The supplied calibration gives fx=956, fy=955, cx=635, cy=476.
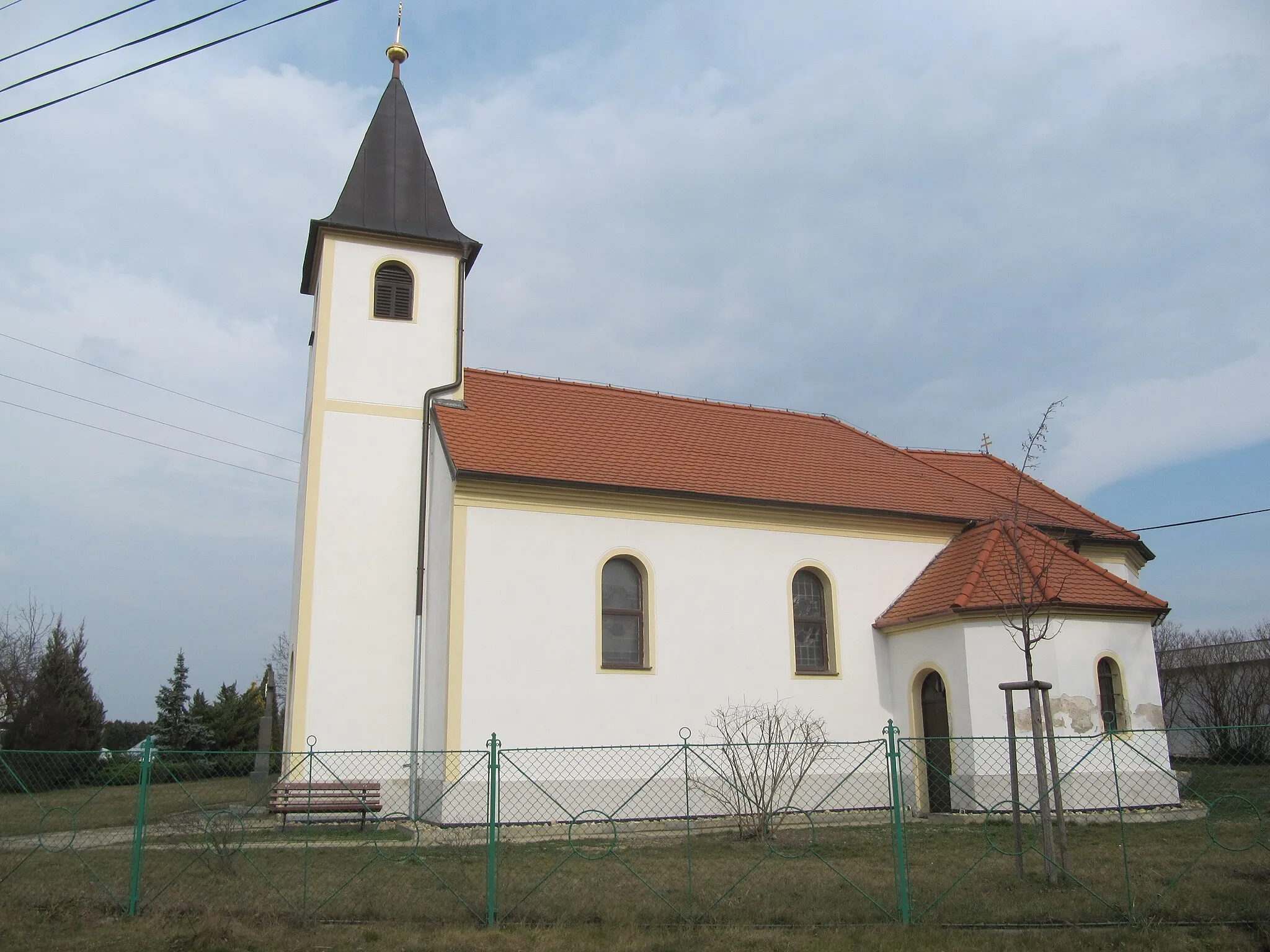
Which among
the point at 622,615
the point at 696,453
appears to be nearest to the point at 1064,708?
the point at 622,615

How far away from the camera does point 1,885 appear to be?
898 centimetres

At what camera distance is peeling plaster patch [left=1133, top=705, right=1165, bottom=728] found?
627 inches

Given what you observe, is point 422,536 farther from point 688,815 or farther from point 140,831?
point 688,815

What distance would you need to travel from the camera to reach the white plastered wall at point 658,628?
1528 cm

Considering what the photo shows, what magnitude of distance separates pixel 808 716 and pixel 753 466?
16.2 feet

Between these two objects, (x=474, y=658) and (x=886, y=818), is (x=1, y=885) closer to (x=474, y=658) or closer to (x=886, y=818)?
(x=474, y=658)

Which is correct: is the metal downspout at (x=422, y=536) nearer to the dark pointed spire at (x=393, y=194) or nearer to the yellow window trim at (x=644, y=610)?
the dark pointed spire at (x=393, y=194)

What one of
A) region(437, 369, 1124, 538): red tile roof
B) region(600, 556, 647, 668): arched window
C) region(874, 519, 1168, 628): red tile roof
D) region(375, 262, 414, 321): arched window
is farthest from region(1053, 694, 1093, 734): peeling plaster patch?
region(375, 262, 414, 321): arched window

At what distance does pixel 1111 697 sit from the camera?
1620 cm

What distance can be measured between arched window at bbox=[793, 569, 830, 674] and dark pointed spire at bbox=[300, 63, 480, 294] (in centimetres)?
921

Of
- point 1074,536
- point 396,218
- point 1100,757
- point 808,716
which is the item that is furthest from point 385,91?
point 1100,757

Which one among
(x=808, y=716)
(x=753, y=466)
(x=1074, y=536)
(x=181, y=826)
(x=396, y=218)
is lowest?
(x=181, y=826)

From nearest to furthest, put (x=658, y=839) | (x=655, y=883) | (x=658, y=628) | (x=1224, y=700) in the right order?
1. (x=655, y=883)
2. (x=658, y=839)
3. (x=658, y=628)
4. (x=1224, y=700)

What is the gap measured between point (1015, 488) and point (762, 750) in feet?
35.2
